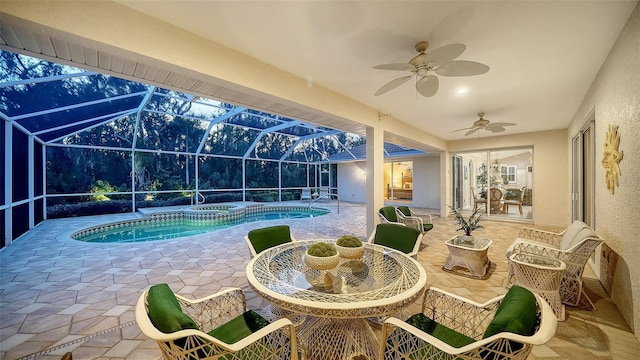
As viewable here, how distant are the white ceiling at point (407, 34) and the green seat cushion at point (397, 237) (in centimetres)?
208

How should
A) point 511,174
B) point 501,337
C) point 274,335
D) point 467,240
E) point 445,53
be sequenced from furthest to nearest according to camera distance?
point 511,174 < point 467,240 < point 445,53 < point 274,335 < point 501,337

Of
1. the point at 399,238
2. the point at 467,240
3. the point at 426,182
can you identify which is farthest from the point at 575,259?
the point at 426,182

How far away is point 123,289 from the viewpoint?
2.94 meters

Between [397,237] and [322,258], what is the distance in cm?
135

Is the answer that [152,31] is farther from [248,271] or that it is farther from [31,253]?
[31,253]

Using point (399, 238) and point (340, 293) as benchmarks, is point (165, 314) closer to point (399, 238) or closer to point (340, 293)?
point (340, 293)

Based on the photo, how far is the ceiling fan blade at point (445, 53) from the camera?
6.78ft

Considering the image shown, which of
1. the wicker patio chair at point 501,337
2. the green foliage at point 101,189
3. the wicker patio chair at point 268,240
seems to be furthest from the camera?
the green foliage at point 101,189

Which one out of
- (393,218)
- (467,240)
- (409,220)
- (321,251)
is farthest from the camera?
(409,220)

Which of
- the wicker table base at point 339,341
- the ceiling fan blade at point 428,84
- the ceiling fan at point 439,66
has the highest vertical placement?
the ceiling fan at point 439,66

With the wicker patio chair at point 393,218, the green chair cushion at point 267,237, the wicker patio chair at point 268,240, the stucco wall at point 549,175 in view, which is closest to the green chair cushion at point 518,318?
the wicker patio chair at point 268,240

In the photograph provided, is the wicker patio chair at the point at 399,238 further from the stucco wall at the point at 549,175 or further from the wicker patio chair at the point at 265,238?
the stucco wall at the point at 549,175

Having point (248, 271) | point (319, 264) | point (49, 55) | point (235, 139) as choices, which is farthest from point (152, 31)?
point (235, 139)

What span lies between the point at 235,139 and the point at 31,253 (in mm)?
7759
